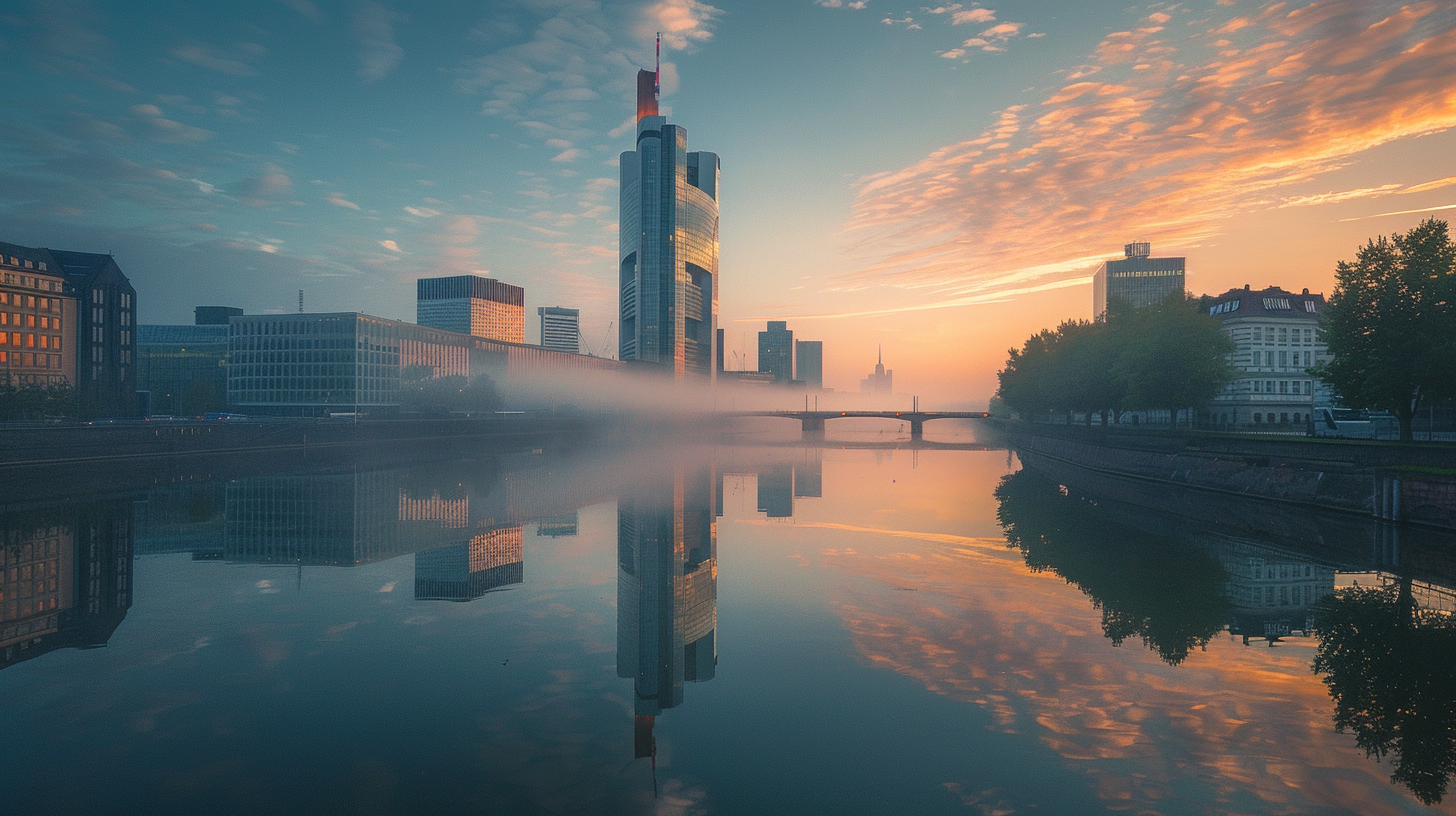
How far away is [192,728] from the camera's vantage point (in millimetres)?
14883

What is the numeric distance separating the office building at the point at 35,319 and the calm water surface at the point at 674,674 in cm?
13326

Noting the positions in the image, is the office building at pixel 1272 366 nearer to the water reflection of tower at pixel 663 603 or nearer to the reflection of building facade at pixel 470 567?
the water reflection of tower at pixel 663 603

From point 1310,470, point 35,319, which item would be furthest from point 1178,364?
point 35,319

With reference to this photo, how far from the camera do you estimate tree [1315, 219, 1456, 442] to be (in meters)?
47.5

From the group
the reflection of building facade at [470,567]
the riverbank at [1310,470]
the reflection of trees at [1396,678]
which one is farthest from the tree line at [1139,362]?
the reflection of building facade at [470,567]

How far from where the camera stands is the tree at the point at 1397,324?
156 ft

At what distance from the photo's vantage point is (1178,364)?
77.6 metres

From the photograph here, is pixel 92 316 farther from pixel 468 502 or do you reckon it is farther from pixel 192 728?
pixel 192 728

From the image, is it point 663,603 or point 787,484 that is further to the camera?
point 787,484

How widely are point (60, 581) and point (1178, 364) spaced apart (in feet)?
297

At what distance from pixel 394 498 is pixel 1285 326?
142514mm

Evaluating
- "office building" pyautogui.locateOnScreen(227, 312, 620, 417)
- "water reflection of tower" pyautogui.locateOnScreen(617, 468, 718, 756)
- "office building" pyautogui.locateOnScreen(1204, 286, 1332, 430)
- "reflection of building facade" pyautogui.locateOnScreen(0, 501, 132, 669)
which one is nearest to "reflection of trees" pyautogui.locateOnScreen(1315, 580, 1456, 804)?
"water reflection of tower" pyautogui.locateOnScreen(617, 468, 718, 756)

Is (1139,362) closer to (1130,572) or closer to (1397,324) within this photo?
(1397,324)

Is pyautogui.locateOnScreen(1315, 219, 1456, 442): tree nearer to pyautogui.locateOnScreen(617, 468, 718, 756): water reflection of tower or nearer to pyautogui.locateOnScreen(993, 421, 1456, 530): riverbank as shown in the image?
pyautogui.locateOnScreen(993, 421, 1456, 530): riverbank
